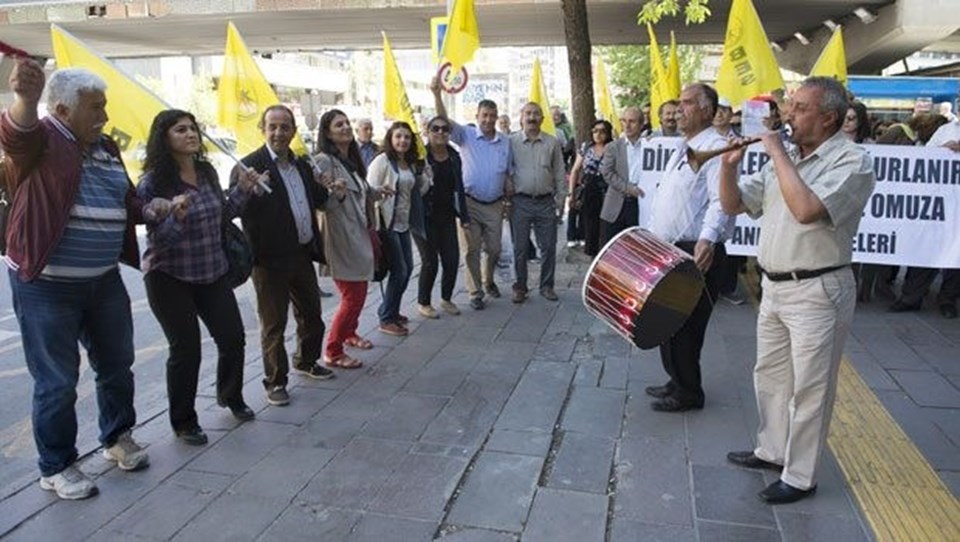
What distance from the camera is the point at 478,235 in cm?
735

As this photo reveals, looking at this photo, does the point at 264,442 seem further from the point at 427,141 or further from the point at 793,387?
the point at 427,141

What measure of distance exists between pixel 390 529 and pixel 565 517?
760 mm

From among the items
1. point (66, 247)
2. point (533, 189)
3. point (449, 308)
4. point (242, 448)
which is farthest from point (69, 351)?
point (533, 189)

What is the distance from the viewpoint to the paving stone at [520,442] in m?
4.02

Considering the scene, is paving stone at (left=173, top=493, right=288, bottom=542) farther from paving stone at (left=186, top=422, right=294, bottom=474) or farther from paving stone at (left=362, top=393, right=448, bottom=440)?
paving stone at (left=362, top=393, right=448, bottom=440)

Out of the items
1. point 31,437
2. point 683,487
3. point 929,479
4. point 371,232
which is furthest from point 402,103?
point 929,479

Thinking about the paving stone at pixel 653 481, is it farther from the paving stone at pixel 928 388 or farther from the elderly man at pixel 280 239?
the elderly man at pixel 280 239

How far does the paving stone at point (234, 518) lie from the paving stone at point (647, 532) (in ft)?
4.87

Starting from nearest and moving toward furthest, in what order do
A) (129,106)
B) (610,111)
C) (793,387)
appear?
1. (793,387)
2. (129,106)
3. (610,111)

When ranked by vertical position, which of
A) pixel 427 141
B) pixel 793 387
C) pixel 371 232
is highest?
pixel 427 141

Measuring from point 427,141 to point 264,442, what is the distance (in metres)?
3.70

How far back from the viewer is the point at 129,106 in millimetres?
3932

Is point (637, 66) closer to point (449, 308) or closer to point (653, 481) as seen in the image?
point (449, 308)

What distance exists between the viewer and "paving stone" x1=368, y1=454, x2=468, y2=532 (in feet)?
11.2
